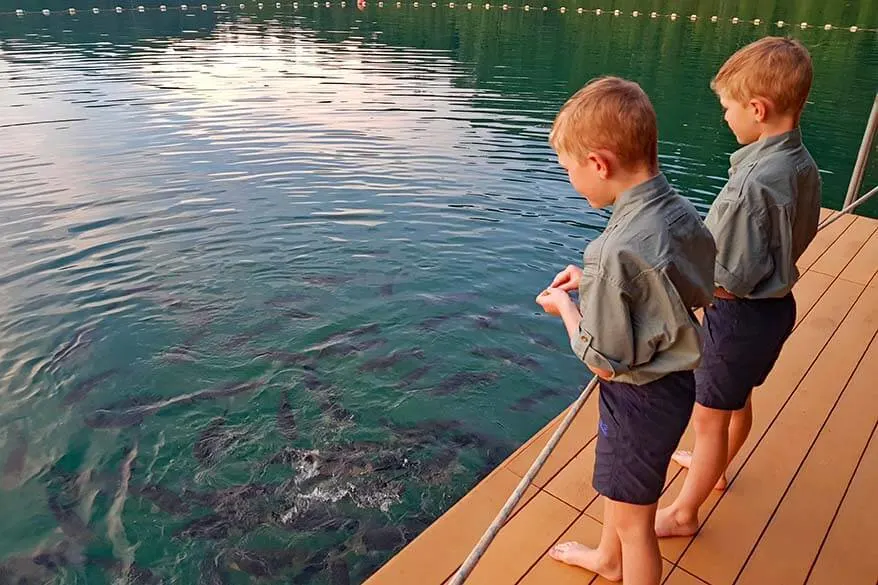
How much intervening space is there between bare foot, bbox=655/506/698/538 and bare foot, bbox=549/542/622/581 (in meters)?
0.33

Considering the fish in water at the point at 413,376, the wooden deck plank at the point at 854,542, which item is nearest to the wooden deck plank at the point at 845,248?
the wooden deck plank at the point at 854,542

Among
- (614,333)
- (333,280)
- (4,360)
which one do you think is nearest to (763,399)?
(614,333)

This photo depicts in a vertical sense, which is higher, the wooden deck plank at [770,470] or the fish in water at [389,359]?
the wooden deck plank at [770,470]

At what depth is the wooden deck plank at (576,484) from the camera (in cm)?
297

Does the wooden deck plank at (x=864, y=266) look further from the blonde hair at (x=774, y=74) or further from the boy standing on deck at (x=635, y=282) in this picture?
the boy standing on deck at (x=635, y=282)

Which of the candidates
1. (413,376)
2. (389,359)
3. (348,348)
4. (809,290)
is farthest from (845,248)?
(348,348)

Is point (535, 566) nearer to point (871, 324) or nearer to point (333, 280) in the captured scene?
point (871, 324)

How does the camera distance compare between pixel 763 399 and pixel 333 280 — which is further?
pixel 333 280

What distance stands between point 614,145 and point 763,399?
2.74 m

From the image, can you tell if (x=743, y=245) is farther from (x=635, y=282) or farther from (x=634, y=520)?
(x=634, y=520)

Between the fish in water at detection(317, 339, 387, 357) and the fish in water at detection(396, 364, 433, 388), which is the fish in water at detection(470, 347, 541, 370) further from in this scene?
the fish in water at detection(317, 339, 387, 357)

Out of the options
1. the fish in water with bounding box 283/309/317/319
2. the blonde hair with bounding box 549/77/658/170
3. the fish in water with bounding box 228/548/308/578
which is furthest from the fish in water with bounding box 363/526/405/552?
the fish in water with bounding box 283/309/317/319

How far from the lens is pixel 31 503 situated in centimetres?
411

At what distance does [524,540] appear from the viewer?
2.72 meters
